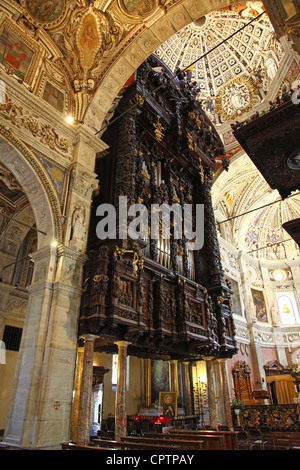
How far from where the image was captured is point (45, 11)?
9.59m

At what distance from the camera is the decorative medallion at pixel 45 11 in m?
9.33

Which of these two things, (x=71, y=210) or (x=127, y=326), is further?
(x=71, y=210)

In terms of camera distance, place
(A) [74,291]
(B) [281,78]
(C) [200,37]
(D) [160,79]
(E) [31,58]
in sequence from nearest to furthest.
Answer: (A) [74,291] → (E) [31,58] → (D) [160,79] → (B) [281,78] → (C) [200,37]

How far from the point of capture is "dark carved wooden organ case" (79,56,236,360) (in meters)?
8.21

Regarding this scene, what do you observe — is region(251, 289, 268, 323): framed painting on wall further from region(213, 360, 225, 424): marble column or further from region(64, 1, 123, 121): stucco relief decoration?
region(64, 1, 123, 121): stucco relief decoration

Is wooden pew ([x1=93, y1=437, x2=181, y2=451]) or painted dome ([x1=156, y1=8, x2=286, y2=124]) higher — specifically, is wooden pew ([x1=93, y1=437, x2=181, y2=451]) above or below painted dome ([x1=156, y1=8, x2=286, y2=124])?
below

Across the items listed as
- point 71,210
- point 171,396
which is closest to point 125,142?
point 71,210

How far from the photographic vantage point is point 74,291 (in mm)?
8086

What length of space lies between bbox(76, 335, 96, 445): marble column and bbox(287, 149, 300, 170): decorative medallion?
20.4 ft

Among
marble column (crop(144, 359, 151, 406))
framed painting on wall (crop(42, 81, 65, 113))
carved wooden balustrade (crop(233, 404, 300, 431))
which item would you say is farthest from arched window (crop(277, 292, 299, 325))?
framed painting on wall (crop(42, 81, 65, 113))

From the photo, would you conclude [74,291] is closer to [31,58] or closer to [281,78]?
[31,58]

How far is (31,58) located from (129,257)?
681cm

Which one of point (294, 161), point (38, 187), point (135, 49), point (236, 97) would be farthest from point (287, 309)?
point (38, 187)

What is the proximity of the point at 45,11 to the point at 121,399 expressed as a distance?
37.3 feet
